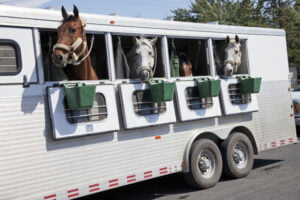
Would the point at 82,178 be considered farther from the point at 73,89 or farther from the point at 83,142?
the point at 73,89

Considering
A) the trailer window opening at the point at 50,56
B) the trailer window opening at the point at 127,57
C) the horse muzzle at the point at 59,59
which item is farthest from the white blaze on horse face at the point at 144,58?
the horse muzzle at the point at 59,59

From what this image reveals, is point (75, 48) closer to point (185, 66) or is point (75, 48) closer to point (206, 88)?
point (206, 88)

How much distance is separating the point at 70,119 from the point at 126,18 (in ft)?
6.54

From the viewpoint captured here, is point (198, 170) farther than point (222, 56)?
No

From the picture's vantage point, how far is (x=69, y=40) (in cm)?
564

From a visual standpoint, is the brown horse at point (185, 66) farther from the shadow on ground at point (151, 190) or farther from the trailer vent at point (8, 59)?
the trailer vent at point (8, 59)

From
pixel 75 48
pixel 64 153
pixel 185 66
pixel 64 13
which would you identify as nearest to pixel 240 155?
pixel 185 66

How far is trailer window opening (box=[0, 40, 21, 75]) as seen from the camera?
5316 millimetres

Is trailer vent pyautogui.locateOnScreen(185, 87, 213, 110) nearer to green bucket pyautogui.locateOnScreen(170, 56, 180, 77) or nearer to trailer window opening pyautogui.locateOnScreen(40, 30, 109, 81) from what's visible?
green bucket pyautogui.locateOnScreen(170, 56, 180, 77)

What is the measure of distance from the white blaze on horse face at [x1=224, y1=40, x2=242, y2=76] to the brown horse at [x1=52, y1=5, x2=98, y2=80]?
317 cm

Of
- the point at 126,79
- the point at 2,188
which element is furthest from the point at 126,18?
the point at 2,188

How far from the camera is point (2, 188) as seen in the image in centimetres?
510

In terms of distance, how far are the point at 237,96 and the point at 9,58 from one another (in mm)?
4593

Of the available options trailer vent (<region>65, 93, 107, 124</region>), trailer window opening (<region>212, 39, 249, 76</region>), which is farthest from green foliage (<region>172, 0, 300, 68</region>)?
trailer vent (<region>65, 93, 107, 124</region>)
